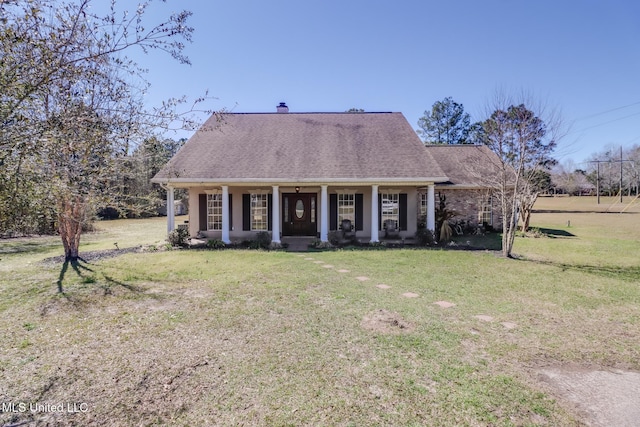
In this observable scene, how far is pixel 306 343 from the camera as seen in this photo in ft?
13.5

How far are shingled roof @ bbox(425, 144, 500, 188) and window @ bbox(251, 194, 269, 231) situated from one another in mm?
7715

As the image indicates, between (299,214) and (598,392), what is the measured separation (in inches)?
477

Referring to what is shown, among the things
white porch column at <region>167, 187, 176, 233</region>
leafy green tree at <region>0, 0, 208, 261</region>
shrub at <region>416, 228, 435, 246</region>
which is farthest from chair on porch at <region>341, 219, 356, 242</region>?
leafy green tree at <region>0, 0, 208, 261</region>

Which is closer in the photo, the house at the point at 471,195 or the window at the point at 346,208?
the window at the point at 346,208

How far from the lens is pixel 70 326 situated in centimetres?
479

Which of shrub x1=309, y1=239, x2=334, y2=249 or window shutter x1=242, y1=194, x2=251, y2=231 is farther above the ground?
window shutter x1=242, y1=194, x2=251, y2=231

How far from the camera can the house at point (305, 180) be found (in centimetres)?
1257

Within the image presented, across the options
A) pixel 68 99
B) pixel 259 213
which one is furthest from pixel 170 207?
pixel 68 99

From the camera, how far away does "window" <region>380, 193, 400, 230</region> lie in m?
14.3

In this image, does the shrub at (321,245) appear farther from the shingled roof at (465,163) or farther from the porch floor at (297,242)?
the shingled roof at (465,163)

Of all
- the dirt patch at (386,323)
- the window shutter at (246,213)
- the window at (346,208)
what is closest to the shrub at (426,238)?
the window at (346,208)

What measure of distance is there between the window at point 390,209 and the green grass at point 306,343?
6.05 meters

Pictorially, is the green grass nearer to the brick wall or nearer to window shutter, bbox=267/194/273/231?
window shutter, bbox=267/194/273/231

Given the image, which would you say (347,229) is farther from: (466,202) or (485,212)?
(485,212)
